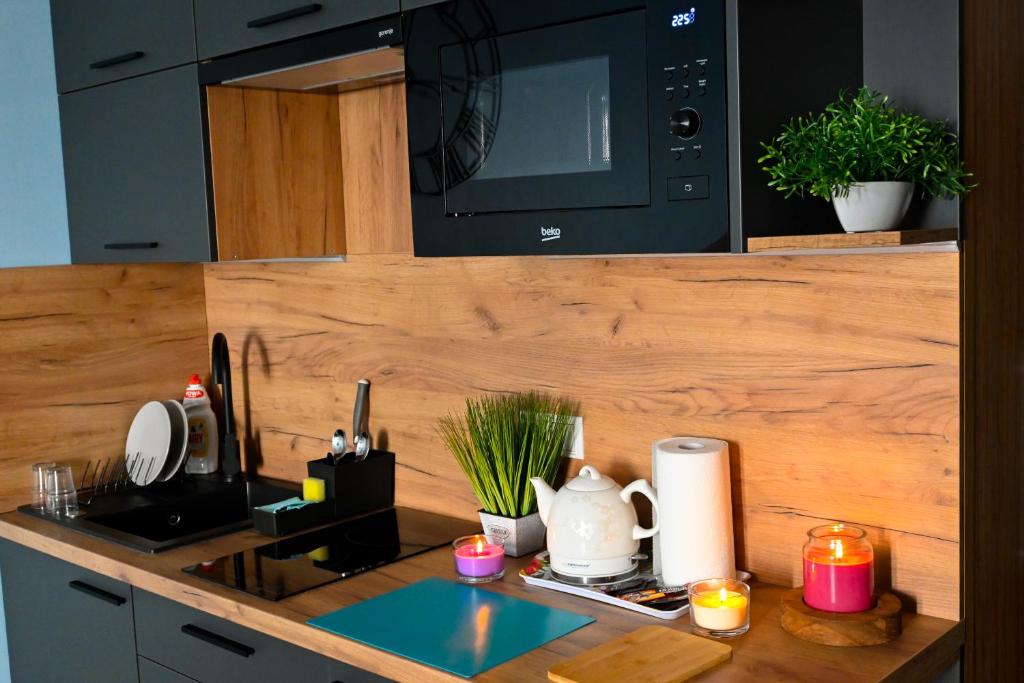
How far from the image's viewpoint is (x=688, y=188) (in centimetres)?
144

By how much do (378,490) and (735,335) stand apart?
0.98m

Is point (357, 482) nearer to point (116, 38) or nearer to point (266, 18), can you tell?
point (266, 18)

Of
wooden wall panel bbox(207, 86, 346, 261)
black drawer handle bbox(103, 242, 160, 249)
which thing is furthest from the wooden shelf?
black drawer handle bbox(103, 242, 160, 249)

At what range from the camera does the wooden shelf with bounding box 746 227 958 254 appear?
1344 mm

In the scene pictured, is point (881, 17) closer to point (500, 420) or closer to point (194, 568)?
point (500, 420)

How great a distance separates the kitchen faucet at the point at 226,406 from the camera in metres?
2.68

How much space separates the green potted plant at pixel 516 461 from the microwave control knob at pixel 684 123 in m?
0.75

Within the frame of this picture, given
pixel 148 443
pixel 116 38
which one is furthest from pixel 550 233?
pixel 148 443

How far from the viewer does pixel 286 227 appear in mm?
2336

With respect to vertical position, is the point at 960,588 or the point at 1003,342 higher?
the point at 1003,342

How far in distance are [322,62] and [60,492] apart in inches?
48.6

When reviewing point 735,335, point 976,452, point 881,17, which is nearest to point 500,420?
point 735,335

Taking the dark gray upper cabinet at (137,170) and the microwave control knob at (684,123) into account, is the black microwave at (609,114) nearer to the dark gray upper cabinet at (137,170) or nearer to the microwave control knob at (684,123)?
the microwave control knob at (684,123)

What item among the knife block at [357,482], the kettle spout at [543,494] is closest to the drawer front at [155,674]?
the knife block at [357,482]
